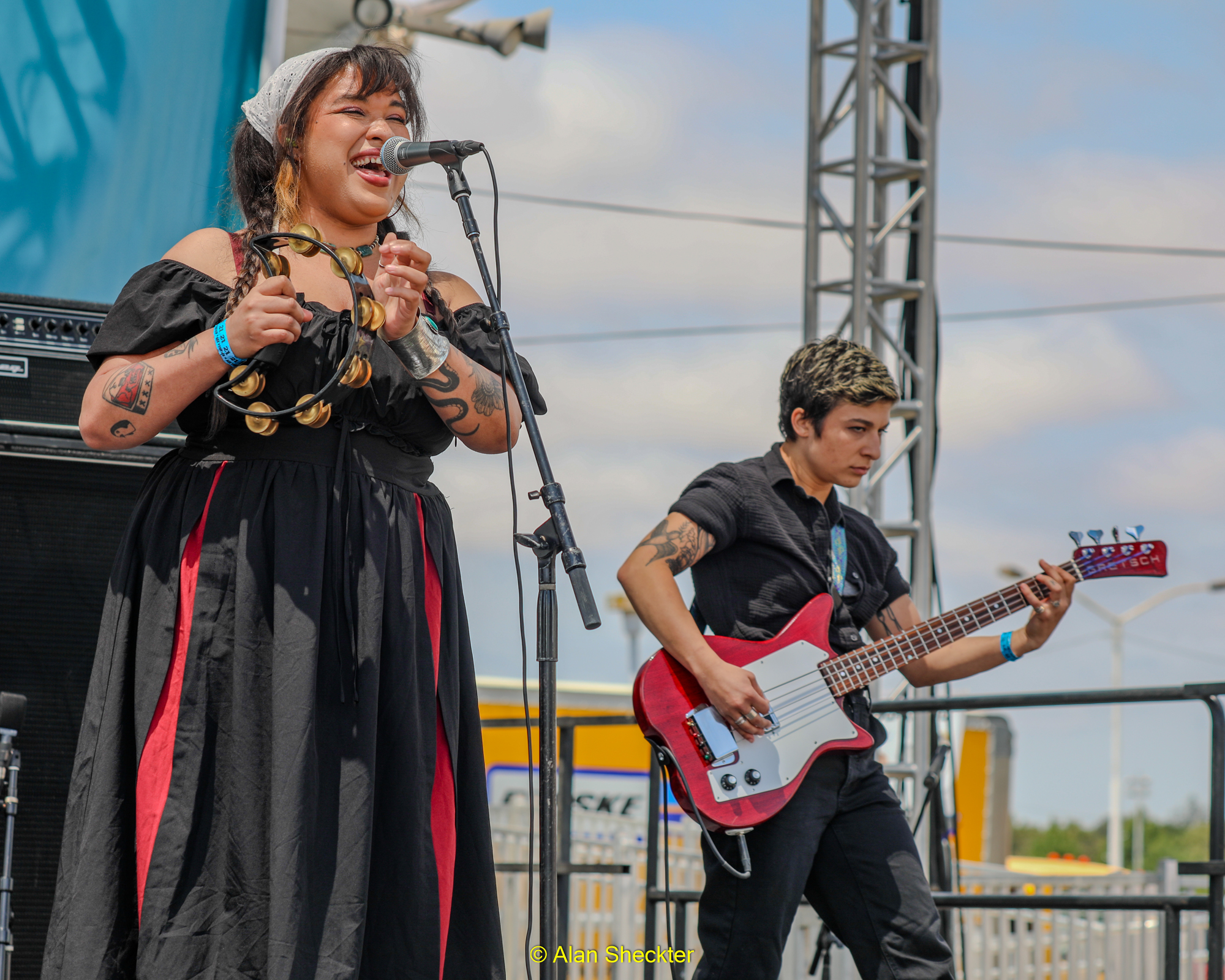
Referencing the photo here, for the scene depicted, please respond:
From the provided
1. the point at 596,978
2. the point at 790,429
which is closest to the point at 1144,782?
the point at 596,978

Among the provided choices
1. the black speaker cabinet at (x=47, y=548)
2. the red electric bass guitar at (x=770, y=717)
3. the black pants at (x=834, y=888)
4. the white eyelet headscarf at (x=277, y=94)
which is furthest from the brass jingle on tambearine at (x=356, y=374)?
the black pants at (x=834, y=888)

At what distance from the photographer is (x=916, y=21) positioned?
249 inches

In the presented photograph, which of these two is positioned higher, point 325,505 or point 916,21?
point 916,21

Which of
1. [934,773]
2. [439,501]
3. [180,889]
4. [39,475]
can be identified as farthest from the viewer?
[934,773]

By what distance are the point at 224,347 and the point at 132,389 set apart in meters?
0.16

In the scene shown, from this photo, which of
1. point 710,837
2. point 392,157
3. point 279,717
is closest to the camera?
point 279,717

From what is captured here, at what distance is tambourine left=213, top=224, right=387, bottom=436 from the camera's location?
1.79 metres

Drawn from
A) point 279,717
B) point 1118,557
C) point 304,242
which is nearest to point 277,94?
point 304,242

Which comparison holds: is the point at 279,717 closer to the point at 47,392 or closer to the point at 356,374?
the point at 356,374

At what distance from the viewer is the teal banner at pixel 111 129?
9.26 feet

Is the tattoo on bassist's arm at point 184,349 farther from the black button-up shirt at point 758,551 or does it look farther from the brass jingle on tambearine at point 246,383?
the black button-up shirt at point 758,551

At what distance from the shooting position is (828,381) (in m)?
3.46

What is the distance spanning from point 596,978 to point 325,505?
238 inches

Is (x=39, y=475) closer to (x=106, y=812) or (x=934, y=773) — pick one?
(x=106, y=812)
